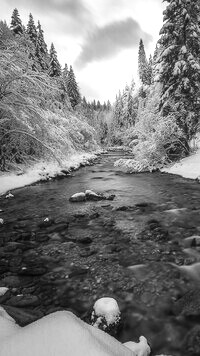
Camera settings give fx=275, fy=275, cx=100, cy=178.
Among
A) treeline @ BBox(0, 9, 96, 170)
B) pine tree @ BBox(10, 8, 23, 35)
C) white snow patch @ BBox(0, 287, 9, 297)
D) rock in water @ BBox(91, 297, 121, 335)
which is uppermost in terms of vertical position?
pine tree @ BBox(10, 8, 23, 35)

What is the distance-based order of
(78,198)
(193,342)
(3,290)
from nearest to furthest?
(193,342)
(3,290)
(78,198)

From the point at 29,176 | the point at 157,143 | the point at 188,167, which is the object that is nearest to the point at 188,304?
the point at 188,167

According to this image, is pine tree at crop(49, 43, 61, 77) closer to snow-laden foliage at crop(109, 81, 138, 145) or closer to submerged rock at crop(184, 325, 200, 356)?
snow-laden foliage at crop(109, 81, 138, 145)

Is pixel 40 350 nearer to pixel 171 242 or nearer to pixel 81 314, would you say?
pixel 81 314

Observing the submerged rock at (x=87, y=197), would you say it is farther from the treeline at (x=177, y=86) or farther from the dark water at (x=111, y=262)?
the treeline at (x=177, y=86)

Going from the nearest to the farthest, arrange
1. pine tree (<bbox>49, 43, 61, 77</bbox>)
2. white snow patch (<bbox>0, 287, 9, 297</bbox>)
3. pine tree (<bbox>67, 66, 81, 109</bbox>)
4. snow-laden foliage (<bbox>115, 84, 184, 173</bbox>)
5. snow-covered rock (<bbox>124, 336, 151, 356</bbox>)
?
snow-covered rock (<bbox>124, 336, 151, 356</bbox>) < white snow patch (<bbox>0, 287, 9, 297</bbox>) < snow-laden foliage (<bbox>115, 84, 184, 173</bbox>) < pine tree (<bbox>49, 43, 61, 77</bbox>) < pine tree (<bbox>67, 66, 81, 109</bbox>)

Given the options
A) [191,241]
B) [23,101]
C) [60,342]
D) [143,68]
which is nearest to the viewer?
[60,342]

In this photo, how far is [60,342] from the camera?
231 cm

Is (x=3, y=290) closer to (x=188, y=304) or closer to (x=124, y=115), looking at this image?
(x=188, y=304)

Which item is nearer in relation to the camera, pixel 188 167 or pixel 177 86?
pixel 188 167

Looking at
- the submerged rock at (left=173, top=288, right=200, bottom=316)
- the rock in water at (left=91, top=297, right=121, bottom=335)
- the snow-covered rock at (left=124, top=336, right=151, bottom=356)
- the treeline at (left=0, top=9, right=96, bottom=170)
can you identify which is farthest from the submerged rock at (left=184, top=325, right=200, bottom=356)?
the treeline at (left=0, top=9, right=96, bottom=170)

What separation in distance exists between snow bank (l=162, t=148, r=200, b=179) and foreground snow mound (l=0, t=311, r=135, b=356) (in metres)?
13.5

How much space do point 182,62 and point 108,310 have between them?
1777 cm

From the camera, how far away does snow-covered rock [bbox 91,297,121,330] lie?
12.2ft
